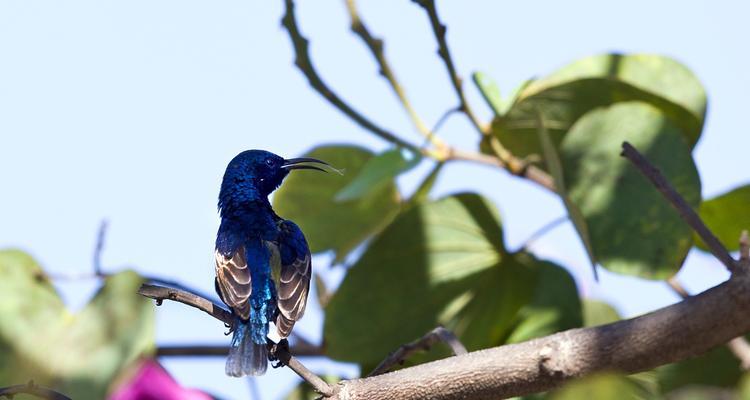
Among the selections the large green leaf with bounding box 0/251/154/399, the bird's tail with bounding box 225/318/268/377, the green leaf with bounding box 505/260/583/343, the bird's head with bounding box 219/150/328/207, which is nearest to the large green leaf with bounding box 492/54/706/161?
the green leaf with bounding box 505/260/583/343

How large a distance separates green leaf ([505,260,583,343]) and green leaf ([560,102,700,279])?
0.16 m

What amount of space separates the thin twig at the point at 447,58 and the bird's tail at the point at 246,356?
0.71 meters

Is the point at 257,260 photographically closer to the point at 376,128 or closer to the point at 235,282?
the point at 235,282

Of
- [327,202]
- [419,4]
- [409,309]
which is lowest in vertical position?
[409,309]

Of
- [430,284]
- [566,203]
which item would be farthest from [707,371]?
[430,284]

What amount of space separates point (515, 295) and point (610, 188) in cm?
33

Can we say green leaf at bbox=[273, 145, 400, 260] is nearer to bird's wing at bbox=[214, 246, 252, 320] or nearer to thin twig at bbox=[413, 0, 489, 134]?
thin twig at bbox=[413, 0, 489, 134]

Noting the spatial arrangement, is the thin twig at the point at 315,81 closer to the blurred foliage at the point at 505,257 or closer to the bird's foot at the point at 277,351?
the blurred foliage at the point at 505,257

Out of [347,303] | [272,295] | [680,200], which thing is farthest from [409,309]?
[680,200]

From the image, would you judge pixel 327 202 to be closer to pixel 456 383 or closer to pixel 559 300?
pixel 559 300

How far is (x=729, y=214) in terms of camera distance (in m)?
2.27

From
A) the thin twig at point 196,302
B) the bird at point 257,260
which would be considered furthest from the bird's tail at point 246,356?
the thin twig at point 196,302

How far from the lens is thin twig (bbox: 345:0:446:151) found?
2498 millimetres

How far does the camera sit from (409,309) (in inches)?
94.3
